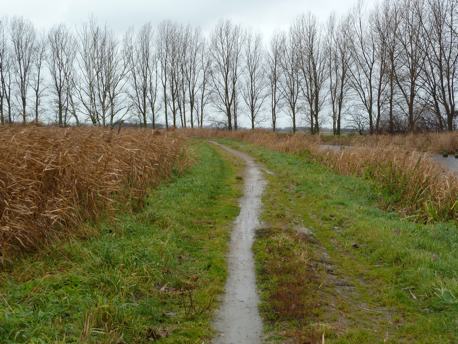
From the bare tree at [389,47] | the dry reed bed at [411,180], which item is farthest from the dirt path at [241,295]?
the bare tree at [389,47]

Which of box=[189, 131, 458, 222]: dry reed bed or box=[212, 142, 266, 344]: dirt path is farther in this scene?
box=[189, 131, 458, 222]: dry reed bed

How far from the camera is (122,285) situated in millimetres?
4668

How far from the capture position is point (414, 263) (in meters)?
5.57

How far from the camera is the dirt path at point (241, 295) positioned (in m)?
3.96

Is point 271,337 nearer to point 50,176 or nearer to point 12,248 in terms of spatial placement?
point 12,248

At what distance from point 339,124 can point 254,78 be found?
45.3 ft

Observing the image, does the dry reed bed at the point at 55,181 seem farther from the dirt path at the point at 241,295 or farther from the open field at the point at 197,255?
the dirt path at the point at 241,295

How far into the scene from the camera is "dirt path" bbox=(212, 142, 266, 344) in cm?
396

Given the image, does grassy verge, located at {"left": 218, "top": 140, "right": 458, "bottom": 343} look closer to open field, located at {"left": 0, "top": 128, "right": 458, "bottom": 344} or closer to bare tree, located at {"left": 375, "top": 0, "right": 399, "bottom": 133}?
open field, located at {"left": 0, "top": 128, "right": 458, "bottom": 344}

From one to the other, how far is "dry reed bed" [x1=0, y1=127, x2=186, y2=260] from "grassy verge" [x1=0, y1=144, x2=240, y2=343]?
15.5 inches

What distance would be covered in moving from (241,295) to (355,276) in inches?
67.3

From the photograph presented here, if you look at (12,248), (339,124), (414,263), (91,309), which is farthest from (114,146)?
(339,124)

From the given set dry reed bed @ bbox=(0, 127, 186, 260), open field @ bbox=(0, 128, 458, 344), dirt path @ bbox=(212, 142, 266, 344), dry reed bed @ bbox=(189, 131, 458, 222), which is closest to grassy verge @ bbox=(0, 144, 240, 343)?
open field @ bbox=(0, 128, 458, 344)

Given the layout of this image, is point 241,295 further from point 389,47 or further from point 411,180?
point 389,47
